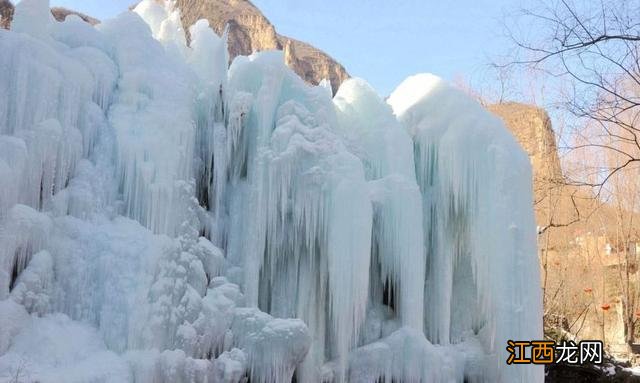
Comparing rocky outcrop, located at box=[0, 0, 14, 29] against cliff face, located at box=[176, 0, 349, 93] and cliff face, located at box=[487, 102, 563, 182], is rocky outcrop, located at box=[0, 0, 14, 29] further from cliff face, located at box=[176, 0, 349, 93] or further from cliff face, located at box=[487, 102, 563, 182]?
cliff face, located at box=[487, 102, 563, 182]

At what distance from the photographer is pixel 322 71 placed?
25578 millimetres

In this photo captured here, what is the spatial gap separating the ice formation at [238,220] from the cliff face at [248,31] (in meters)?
14.3

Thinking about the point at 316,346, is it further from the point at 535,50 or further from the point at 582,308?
the point at 582,308

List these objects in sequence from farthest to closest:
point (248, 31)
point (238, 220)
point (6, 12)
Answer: point (248, 31), point (6, 12), point (238, 220)

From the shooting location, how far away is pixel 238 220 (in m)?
6.96

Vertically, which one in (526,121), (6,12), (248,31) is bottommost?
(526,121)

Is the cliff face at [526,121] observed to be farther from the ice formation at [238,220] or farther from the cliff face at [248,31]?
the ice formation at [238,220]

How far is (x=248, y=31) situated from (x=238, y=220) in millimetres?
17848

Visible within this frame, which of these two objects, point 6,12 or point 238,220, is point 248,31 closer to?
point 6,12

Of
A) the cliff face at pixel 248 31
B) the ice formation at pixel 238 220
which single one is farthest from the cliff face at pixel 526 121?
the ice formation at pixel 238 220

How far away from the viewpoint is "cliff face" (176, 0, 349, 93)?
75.7 feet

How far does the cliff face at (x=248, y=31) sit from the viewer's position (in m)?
23.1

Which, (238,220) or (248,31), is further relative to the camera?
(248,31)

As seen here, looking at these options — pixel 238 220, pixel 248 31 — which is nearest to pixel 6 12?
pixel 238 220
